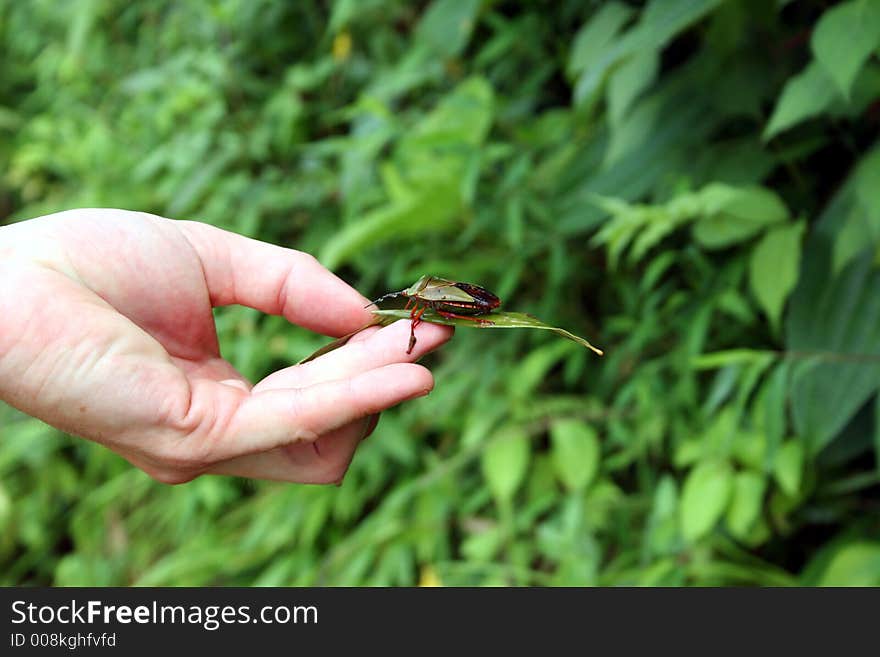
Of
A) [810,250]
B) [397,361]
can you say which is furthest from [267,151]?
[397,361]

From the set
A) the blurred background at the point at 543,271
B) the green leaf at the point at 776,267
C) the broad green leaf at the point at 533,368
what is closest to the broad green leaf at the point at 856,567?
the blurred background at the point at 543,271

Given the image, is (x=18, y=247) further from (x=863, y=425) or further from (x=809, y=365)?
(x=863, y=425)

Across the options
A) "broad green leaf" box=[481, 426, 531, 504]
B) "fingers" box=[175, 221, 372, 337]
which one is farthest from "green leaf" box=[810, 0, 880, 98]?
"broad green leaf" box=[481, 426, 531, 504]

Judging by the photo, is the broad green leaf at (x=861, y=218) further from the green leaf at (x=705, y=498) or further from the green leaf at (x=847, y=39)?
the green leaf at (x=705, y=498)

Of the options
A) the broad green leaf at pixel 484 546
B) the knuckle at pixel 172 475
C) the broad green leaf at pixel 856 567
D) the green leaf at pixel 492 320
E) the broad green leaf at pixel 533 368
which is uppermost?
the broad green leaf at pixel 533 368

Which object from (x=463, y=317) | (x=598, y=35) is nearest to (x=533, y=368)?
(x=598, y=35)

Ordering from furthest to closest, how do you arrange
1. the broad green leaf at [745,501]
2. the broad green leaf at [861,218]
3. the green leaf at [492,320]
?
the broad green leaf at [745,501]
the broad green leaf at [861,218]
the green leaf at [492,320]

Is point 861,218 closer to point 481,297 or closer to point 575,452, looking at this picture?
point 575,452
